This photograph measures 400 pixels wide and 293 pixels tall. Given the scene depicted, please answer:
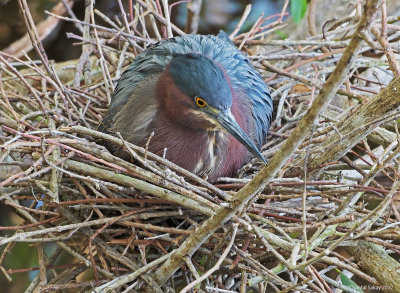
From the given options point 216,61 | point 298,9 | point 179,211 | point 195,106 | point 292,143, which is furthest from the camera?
point 298,9

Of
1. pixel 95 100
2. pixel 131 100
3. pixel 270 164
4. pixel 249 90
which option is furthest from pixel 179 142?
pixel 270 164

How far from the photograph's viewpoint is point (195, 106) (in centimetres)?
215

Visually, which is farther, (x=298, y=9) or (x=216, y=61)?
(x=298, y=9)

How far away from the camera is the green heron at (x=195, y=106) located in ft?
6.94

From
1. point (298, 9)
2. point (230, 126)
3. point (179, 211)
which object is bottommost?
point (179, 211)

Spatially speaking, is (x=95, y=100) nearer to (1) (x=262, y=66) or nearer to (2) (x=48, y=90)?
(2) (x=48, y=90)

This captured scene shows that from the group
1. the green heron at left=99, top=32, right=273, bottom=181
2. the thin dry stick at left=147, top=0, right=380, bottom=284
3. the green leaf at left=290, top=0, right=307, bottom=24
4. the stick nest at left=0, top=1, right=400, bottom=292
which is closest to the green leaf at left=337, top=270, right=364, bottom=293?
the stick nest at left=0, top=1, right=400, bottom=292

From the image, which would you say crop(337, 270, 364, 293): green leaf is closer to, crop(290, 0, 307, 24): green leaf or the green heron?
the green heron

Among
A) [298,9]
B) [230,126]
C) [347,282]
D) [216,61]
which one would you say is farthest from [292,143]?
[298,9]

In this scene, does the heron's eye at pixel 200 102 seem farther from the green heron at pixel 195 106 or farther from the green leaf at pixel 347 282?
the green leaf at pixel 347 282

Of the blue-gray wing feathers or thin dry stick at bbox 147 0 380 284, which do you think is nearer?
thin dry stick at bbox 147 0 380 284

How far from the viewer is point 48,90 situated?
9.95ft

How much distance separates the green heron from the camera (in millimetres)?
2115

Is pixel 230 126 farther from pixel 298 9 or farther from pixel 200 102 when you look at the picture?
pixel 298 9
